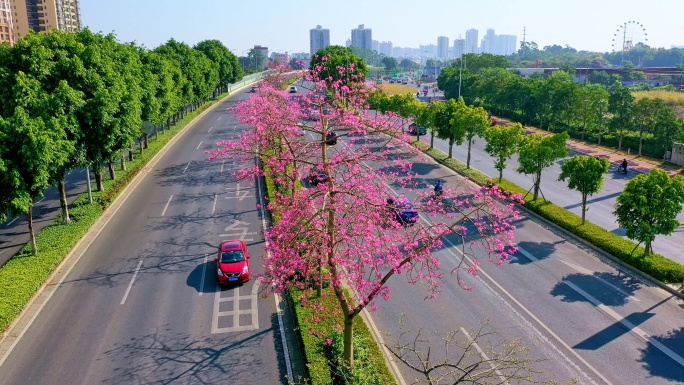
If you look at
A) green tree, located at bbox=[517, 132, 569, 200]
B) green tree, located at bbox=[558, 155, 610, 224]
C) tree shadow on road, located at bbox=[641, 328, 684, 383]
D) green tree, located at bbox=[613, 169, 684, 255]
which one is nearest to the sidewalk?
green tree, located at bbox=[517, 132, 569, 200]

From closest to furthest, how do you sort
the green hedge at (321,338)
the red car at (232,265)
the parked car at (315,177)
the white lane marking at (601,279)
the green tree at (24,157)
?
the green hedge at (321,338), the parked car at (315,177), the white lane marking at (601,279), the red car at (232,265), the green tree at (24,157)

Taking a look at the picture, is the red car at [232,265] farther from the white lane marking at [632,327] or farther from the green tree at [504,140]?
the green tree at [504,140]

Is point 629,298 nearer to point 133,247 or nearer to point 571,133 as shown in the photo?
point 133,247

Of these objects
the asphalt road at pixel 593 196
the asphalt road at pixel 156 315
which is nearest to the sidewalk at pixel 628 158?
the asphalt road at pixel 593 196

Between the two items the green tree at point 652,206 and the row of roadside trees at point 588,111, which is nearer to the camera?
the green tree at point 652,206

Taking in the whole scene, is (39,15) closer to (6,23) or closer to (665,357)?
(6,23)

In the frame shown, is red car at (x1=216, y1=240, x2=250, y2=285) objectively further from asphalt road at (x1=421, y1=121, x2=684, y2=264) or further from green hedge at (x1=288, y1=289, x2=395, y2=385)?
asphalt road at (x1=421, y1=121, x2=684, y2=264)

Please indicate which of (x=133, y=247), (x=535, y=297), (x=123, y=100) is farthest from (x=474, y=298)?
(x=123, y=100)

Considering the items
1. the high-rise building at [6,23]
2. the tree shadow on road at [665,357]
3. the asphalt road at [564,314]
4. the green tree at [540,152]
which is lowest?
the tree shadow on road at [665,357]

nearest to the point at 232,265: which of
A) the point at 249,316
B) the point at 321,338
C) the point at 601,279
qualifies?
the point at 249,316
